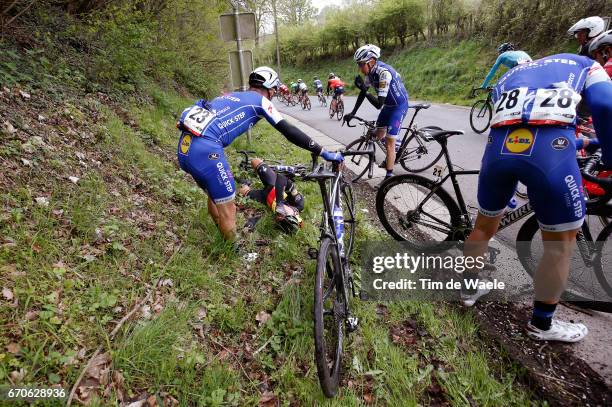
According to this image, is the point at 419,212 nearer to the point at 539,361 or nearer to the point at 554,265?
the point at 554,265

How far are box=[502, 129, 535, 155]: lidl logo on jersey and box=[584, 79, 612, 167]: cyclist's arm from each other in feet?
1.37

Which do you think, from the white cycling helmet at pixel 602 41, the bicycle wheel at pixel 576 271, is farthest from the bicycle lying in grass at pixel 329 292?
the white cycling helmet at pixel 602 41

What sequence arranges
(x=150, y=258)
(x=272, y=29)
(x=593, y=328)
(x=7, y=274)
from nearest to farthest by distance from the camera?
1. (x=7, y=274)
2. (x=593, y=328)
3. (x=150, y=258)
4. (x=272, y=29)

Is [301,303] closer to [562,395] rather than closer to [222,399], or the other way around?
[222,399]


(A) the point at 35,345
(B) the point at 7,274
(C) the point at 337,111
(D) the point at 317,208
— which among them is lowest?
(C) the point at 337,111

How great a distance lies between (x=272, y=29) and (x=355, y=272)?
4767 cm

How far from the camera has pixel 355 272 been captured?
3404 mm

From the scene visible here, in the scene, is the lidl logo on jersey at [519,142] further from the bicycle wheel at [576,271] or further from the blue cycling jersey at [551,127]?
the bicycle wheel at [576,271]

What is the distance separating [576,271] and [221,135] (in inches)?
139

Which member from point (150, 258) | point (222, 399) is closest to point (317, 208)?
point (150, 258)

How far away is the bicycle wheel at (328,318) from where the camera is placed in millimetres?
1856

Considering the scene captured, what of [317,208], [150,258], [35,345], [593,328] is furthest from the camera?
[317,208]

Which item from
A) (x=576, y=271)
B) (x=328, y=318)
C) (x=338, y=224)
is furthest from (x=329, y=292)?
(x=576, y=271)

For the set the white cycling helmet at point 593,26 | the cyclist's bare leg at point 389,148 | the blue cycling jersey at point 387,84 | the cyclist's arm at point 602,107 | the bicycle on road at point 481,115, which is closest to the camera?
the cyclist's arm at point 602,107
